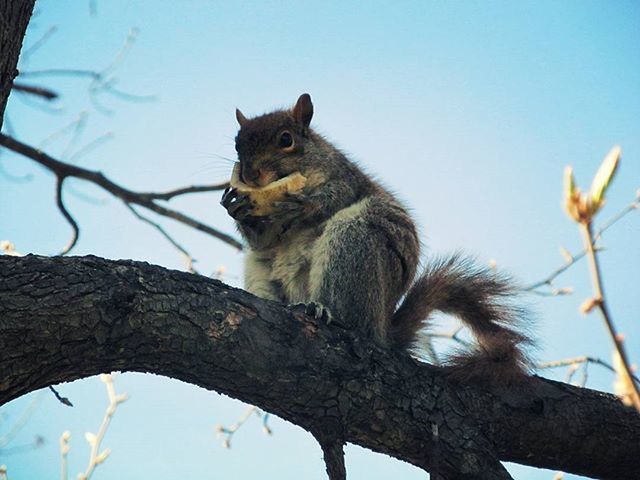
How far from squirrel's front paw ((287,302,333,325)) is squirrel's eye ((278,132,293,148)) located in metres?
1.37

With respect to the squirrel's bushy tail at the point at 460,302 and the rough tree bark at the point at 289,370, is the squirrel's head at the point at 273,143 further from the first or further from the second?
the rough tree bark at the point at 289,370

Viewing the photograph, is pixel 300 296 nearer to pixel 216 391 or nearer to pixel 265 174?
pixel 265 174

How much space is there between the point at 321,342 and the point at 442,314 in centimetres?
98

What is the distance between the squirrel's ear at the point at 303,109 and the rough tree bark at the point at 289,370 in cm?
179

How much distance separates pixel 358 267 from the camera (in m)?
3.18

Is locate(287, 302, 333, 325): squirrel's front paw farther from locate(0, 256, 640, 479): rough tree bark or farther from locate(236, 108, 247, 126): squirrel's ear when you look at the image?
locate(236, 108, 247, 126): squirrel's ear

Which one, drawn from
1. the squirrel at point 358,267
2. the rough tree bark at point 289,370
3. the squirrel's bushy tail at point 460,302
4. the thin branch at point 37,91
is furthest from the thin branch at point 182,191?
the rough tree bark at point 289,370

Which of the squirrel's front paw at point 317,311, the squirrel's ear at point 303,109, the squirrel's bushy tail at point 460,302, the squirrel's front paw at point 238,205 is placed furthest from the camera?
the squirrel's ear at point 303,109

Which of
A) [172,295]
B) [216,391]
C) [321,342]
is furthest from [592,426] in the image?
[172,295]

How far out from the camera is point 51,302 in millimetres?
A: 2102

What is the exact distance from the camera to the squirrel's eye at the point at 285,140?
4090 millimetres

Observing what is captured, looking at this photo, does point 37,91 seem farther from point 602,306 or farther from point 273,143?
point 602,306

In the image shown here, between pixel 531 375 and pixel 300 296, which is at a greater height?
pixel 300 296

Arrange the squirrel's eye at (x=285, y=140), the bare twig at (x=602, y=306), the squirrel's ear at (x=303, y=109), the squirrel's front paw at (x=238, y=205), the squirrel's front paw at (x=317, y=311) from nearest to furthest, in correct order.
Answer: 1. the bare twig at (x=602, y=306)
2. the squirrel's front paw at (x=317, y=311)
3. the squirrel's front paw at (x=238, y=205)
4. the squirrel's eye at (x=285, y=140)
5. the squirrel's ear at (x=303, y=109)
